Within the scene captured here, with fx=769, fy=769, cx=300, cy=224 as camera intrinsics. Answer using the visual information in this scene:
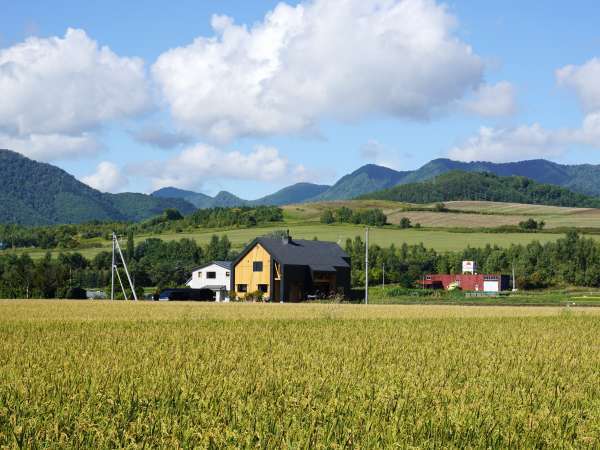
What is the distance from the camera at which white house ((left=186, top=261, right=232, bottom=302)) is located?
105375 millimetres

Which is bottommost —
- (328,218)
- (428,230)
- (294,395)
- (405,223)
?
(294,395)

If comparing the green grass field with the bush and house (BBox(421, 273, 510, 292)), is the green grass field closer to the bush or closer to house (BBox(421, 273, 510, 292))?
the bush

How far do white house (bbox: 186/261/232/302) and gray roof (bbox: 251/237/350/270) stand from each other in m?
19.0

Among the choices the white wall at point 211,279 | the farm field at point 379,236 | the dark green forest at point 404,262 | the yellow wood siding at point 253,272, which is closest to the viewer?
the yellow wood siding at point 253,272

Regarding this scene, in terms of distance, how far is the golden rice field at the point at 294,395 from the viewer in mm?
8242

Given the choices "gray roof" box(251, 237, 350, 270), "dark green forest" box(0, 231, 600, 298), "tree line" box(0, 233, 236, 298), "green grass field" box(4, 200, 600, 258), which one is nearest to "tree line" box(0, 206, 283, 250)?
"green grass field" box(4, 200, 600, 258)

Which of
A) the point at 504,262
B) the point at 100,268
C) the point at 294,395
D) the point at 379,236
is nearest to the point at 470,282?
the point at 504,262

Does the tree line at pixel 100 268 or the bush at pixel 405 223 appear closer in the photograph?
the tree line at pixel 100 268

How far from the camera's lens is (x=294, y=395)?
10680mm

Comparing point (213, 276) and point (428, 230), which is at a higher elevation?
point (428, 230)

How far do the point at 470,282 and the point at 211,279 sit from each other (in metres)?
36.7

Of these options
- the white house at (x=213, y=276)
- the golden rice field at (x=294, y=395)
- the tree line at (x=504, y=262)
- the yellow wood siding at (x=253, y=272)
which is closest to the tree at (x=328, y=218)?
the tree line at (x=504, y=262)

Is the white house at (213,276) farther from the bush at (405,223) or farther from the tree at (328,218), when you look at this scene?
the bush at (405,223)

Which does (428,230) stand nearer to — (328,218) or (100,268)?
(328,218)
